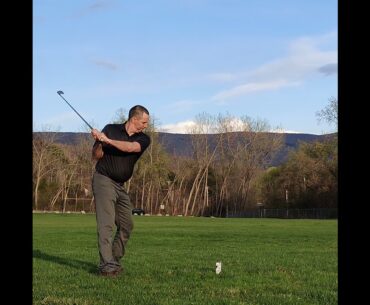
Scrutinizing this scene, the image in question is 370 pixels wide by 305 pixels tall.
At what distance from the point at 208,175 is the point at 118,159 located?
114 meters

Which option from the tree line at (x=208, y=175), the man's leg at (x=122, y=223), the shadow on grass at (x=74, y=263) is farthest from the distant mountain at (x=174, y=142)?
the man's leg at (x=122, y=223)

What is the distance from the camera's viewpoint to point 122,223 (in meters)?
9.62

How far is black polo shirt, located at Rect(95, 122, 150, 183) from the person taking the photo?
9242 mm

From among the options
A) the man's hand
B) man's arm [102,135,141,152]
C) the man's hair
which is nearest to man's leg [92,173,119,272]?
man's arm [102,135,141,152]

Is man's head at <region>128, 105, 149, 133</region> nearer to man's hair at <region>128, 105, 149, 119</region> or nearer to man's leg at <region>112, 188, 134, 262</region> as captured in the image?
man's hair at <region>128, 105, 149, 119</region>

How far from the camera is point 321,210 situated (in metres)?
102

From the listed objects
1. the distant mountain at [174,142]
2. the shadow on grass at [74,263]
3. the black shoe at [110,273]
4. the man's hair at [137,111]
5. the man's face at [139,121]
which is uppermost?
the distant mountain at [174,142]

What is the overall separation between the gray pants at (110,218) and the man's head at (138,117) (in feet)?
2.84

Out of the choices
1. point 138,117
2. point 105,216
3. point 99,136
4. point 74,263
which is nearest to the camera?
point 99,136

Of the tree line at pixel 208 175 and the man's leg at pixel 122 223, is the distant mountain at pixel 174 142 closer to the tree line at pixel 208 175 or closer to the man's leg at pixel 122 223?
the tree line at pixel 208 175

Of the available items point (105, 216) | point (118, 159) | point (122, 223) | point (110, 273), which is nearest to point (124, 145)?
point (118, 159)

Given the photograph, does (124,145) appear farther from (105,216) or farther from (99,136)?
(105,216)

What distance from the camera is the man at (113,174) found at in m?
9.09
